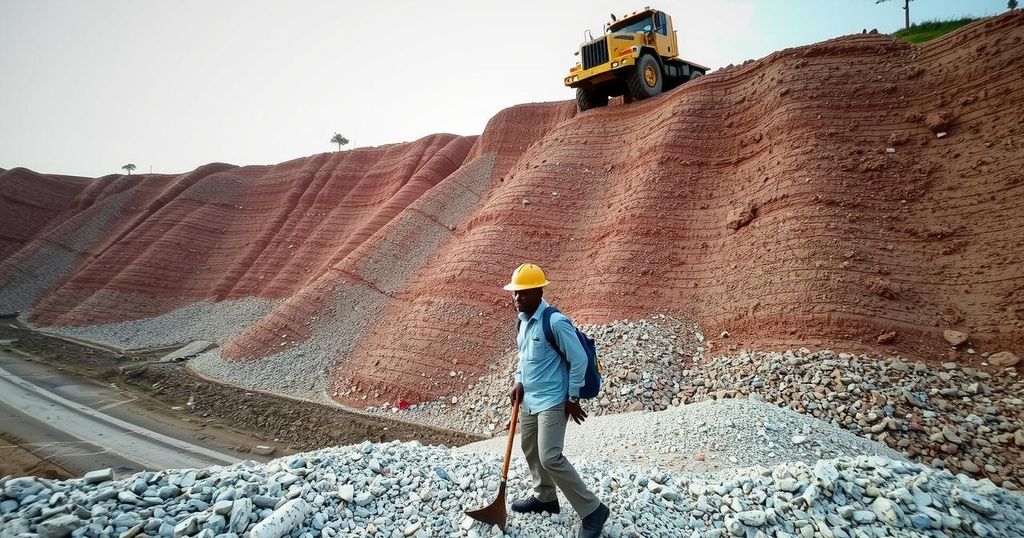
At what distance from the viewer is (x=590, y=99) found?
17.1 metres

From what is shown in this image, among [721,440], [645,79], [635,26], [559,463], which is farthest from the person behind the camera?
[635,26]

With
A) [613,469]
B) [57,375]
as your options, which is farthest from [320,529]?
[57,375]

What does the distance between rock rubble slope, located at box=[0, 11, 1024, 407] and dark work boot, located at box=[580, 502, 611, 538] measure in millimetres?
6670

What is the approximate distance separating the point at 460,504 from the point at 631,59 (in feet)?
48.5

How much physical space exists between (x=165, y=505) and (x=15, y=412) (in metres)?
14.4

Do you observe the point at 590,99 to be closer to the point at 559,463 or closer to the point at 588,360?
the point at 588,360

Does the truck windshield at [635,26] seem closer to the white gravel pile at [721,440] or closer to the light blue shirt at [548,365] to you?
the white gravel pile at [721,440]

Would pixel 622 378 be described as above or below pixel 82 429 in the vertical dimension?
above

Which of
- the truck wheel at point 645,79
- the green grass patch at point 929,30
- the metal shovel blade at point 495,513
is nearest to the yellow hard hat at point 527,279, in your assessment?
the metal shovel blade at point 495,513

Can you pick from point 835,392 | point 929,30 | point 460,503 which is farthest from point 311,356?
point 929,30

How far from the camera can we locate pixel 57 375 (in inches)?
600

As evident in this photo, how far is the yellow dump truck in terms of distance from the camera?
48.5ft

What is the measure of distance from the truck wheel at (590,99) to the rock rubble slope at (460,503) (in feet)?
50.7

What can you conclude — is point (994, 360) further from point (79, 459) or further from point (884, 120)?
point (79, 459)
